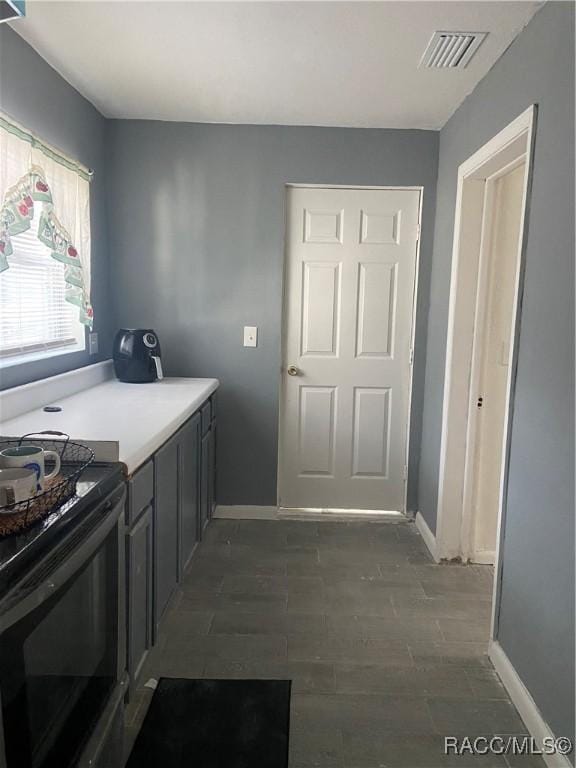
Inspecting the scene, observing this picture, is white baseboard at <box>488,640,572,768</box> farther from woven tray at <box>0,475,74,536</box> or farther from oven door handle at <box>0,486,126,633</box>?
woven tray at <box>0,475,74,536</box>

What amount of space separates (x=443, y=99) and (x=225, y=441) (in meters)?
2.27

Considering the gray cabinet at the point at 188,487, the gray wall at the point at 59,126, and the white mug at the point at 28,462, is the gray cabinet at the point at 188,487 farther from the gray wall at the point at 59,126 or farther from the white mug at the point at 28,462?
the white mug at the point at 28,462

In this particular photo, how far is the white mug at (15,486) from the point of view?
1.24 m

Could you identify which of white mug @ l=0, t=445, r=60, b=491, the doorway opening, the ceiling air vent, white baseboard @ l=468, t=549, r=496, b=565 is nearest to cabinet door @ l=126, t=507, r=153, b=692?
white mug @ l=0, t=445, r=60, b=491

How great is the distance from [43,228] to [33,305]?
1.17 feet

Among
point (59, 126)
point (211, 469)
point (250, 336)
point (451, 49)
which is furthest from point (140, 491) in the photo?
point (451, 49)

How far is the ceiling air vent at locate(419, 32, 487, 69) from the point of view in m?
2.14

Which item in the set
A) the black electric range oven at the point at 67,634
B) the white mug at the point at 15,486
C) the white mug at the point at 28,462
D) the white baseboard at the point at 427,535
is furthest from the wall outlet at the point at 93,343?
the white baseboard at the point at 427,535

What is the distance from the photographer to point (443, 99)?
9.22ft

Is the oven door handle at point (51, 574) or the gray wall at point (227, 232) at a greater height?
the gray wall at point (227, 232)

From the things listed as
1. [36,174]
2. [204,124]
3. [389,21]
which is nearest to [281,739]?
[36,174]

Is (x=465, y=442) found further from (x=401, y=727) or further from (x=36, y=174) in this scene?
(x=36, y=174)

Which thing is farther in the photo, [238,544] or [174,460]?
[238,544]

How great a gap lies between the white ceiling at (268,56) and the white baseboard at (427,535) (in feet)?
7.59
